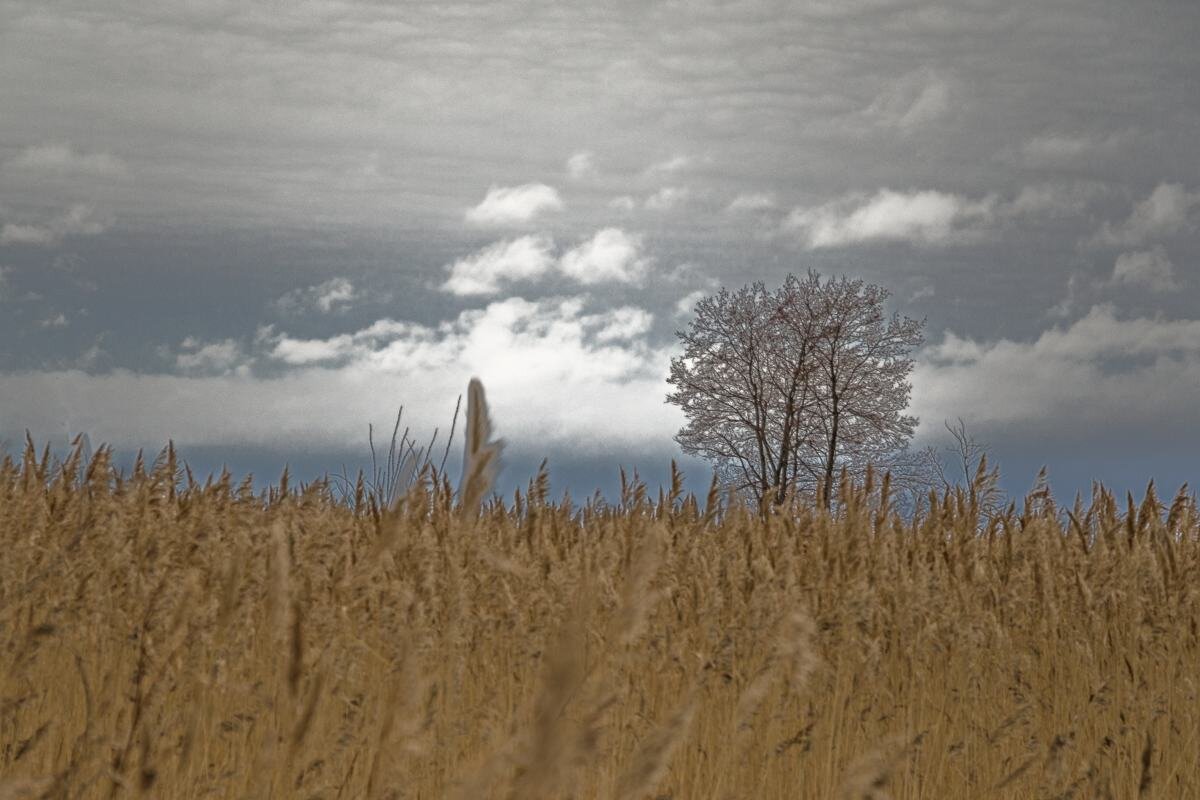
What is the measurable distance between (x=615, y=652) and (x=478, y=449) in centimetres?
102

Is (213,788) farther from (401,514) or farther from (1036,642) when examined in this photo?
(1036,642)

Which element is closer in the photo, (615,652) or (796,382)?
(615,652)

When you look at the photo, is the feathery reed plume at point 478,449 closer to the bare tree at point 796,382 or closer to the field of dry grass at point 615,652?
the field of dry grass at point 615,652

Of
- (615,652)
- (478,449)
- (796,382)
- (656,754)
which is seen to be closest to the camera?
(656,754)

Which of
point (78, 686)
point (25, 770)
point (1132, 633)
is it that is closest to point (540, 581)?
point (78, 686)

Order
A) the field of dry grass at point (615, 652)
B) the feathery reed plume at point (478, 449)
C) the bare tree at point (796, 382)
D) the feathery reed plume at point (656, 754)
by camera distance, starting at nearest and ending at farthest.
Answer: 1. the feathery reed plume at point (656, 754)
2. the feathery reed plume at point (478, 449)
3. the field of dry grass at point (615, 652)
4. the bare tree at point (796, 382)

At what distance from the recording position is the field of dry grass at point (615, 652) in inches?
120

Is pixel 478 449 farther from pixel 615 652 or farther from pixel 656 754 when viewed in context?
pixel 615 652

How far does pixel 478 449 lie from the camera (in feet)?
6.14

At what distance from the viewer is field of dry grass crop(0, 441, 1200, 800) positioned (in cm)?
304

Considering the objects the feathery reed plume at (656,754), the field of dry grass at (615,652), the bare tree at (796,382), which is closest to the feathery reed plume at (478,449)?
the field of dry grass at (615,652)

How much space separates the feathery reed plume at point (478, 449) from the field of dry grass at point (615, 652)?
10 centimetres

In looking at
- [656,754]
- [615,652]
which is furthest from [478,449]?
[615,652]

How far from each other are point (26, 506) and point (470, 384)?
166 inches
